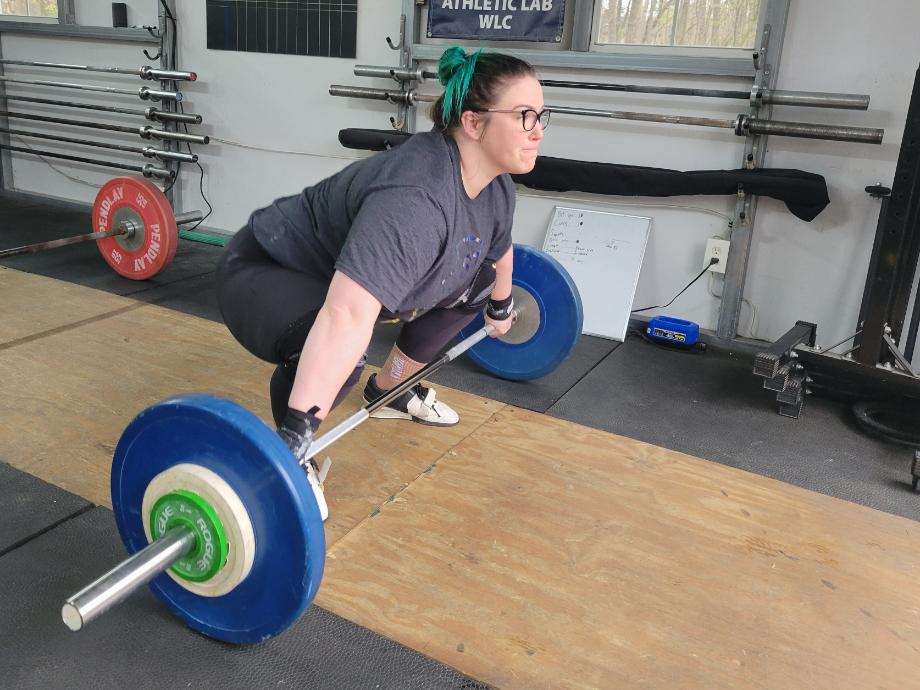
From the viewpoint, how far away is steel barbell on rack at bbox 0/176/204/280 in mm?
3066

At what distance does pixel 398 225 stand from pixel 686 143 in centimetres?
180

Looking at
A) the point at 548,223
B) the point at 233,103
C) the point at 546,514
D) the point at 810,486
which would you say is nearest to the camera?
the point at 546,514

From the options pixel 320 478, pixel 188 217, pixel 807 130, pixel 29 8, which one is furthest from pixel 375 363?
pixel 29 8

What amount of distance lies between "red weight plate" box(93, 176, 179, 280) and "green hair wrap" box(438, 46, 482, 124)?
6.23 ft

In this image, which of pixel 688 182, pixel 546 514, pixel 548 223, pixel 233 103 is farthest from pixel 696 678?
pixel 233 103

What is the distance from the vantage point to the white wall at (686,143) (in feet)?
8.20

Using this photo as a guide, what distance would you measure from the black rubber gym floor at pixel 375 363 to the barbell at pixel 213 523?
0.28 feet

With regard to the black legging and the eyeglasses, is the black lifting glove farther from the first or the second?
the eyeglasses

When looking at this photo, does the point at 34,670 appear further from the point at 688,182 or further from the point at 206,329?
the point at 688,182

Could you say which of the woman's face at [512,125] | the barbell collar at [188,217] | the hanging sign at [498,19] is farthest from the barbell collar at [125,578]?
the barbell collar at [188,217]

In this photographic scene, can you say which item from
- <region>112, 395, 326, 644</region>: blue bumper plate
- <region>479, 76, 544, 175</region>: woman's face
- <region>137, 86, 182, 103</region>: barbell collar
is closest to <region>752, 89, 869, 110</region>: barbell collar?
<region>479, 76, 544, 175</region>: woman's face

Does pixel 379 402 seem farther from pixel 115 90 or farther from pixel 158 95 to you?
pixel 115 90

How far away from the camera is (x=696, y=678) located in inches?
50.7

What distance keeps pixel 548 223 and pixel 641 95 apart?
585mm
